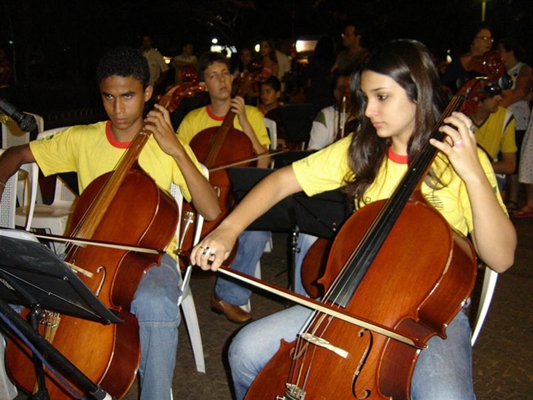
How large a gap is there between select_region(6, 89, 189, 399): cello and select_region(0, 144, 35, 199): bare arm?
44cm

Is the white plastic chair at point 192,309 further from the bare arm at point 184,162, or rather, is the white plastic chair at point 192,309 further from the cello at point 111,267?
the cello at point 111,267

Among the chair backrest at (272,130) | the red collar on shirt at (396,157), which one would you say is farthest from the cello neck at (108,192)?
the chair backrest at (272,130)

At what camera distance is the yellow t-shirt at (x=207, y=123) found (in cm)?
348

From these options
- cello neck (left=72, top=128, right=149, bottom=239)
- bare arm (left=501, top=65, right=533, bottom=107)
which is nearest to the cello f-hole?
cello neck (left=72, top=128, right=149, bottom=239)

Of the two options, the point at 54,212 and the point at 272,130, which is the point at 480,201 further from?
the point at 272,130

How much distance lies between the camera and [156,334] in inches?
74.4

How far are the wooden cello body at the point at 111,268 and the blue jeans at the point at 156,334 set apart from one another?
5cm

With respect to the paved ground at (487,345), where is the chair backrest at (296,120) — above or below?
above

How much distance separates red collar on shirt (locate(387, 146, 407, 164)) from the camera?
5.94 ft

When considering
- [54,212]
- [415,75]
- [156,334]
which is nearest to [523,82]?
[415,75]

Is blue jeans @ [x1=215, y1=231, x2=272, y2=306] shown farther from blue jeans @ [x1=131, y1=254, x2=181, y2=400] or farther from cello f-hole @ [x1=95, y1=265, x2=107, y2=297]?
cello f-hole @ [x1=95, y1=265, x2=107, y2=297]

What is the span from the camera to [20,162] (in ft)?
7.66

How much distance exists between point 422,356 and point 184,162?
115 cm

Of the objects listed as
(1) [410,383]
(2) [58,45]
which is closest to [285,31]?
(2) [58,45]
